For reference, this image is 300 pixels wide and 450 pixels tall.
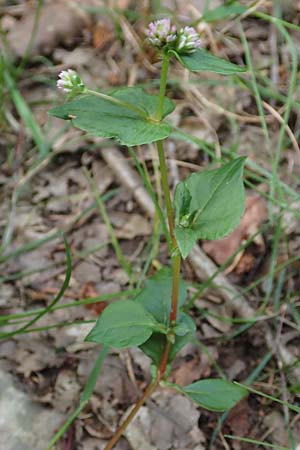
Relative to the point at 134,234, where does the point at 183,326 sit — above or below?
above

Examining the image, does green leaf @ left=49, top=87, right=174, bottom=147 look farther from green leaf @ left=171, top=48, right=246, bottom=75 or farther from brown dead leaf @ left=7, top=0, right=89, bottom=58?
brown dead leaf @ left=7, top=0, right=89, bottom=58

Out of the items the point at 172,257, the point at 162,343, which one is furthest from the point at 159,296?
the point at 172,257

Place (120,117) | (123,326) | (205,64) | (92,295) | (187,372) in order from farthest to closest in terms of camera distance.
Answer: (92,295) < (187,372) < (123,326) < (120,117) < (205,64)

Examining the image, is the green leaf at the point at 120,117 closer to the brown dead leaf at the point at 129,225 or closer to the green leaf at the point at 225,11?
the green leaf at the point at 225,11

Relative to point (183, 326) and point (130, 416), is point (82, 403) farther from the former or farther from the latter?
point (183, 326)

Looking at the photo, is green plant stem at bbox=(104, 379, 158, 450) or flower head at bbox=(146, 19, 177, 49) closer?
flower head at bbox=(146, 19, 177, 49)

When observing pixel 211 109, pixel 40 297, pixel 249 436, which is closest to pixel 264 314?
pixel 249 436

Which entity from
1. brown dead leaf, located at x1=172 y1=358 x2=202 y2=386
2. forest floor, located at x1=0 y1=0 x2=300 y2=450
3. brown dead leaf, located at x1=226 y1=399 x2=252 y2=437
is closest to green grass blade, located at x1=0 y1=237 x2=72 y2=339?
forest floor, located at x1=0 y1=0 x2=300 y2=450
